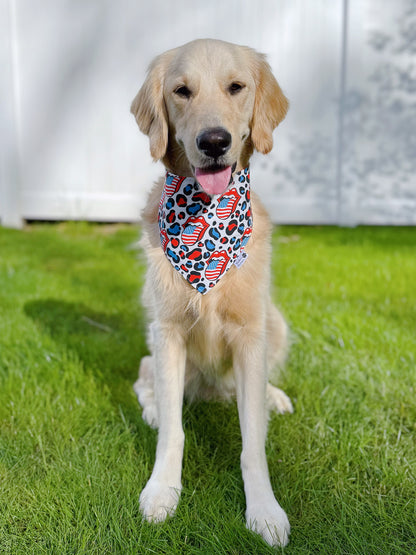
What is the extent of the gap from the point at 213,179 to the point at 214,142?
0.46ft

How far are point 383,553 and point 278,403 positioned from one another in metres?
0.88

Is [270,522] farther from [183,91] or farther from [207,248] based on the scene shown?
[183,91]

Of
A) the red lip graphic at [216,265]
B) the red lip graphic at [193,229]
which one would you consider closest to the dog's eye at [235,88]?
the red lip graphic at [193,229]

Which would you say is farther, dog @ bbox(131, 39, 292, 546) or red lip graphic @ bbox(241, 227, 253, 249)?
red lip graphic @ bbox(241, 227, 253, 249)

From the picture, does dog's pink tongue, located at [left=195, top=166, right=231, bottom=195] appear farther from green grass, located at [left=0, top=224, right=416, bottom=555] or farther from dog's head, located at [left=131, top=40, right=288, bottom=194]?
green grass, located at [left=0, top=224, right=416, bottom=555]

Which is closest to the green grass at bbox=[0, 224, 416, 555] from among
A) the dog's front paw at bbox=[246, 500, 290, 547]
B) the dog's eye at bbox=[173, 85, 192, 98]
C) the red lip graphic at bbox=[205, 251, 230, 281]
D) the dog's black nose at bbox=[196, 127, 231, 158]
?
the dog's front paw at bbox=[246, 500, 290, 547]

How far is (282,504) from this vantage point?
1896 mm

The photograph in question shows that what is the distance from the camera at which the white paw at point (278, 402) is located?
2434mm

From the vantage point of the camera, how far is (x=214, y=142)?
68.1 inches

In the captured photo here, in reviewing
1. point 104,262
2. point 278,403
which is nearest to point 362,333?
point 278,403

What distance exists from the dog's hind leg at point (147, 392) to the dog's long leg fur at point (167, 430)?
332mm

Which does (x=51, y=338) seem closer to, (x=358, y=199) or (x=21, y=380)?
(x=21, y=380)

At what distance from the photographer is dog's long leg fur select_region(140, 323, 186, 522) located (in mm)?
1839

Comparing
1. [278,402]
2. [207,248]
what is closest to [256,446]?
[278,402]
